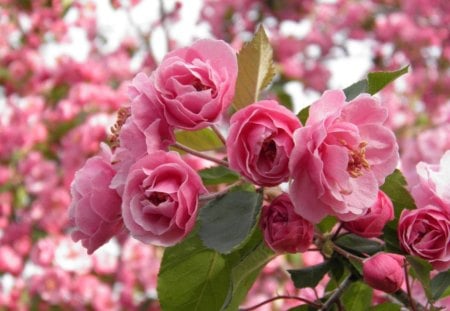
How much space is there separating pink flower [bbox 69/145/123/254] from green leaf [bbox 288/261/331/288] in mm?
267

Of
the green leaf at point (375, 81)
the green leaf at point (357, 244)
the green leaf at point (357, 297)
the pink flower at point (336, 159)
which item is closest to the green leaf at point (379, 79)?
the green leaf at point (375, 81)

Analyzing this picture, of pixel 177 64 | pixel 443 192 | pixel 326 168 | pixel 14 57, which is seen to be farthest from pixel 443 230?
pixel 14 57

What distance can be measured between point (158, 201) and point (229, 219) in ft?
0.31

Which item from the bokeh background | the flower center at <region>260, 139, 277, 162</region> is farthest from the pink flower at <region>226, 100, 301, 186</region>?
the bokeh background

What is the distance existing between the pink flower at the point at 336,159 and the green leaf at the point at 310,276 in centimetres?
15

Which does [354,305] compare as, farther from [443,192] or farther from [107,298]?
[107,298]

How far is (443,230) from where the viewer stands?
3.57 feet

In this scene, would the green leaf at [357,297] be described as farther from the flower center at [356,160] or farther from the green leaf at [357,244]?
the flower center at [356,160]

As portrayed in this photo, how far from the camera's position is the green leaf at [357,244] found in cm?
115

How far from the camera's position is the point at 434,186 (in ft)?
3.77

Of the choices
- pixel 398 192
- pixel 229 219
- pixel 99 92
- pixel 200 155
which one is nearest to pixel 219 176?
pixel 200 155

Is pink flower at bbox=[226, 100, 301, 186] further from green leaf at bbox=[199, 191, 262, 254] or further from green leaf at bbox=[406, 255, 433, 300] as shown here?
green leaf at bbox=[406, 255, 433, 300]

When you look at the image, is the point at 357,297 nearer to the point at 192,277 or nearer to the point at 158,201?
the point at 192,277

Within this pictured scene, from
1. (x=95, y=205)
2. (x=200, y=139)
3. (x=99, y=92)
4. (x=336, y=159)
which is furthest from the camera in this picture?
(x=99, y=92)
